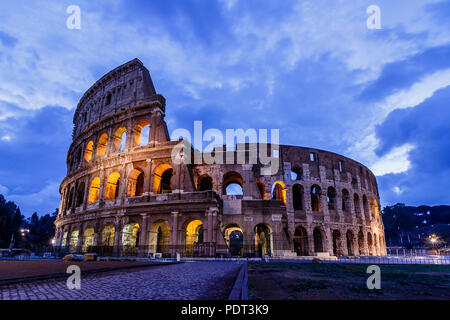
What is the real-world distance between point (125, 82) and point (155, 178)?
13.3 meters

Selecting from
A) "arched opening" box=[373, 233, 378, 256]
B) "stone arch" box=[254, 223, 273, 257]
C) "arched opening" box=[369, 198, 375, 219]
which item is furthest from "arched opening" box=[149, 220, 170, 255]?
"arched opening" box=[369, 198, 375, 219]

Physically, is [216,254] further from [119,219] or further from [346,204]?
[346,204]

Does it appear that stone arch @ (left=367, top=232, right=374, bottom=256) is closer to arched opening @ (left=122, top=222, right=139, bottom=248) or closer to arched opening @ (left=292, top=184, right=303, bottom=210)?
arched opening @ (left=292, top=184, right=303, bottom=210)

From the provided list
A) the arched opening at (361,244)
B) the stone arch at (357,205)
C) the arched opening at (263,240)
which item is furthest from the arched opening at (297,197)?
the arched opening at (361,244)

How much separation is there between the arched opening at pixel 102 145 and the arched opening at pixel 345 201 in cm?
2929

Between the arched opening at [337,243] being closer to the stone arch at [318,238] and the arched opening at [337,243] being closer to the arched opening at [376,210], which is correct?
the stone arch at [318,238]

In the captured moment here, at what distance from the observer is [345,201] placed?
30297mm

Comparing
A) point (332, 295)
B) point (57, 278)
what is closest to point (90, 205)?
point (57, 278)

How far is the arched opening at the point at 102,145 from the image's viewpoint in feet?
93.9

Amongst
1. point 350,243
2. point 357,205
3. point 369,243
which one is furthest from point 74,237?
point 369,243

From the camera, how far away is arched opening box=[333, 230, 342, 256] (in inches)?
1096

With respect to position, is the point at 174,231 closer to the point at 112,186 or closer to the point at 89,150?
the point at 112,186

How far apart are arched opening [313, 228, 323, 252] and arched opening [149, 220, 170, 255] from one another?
16244mm
